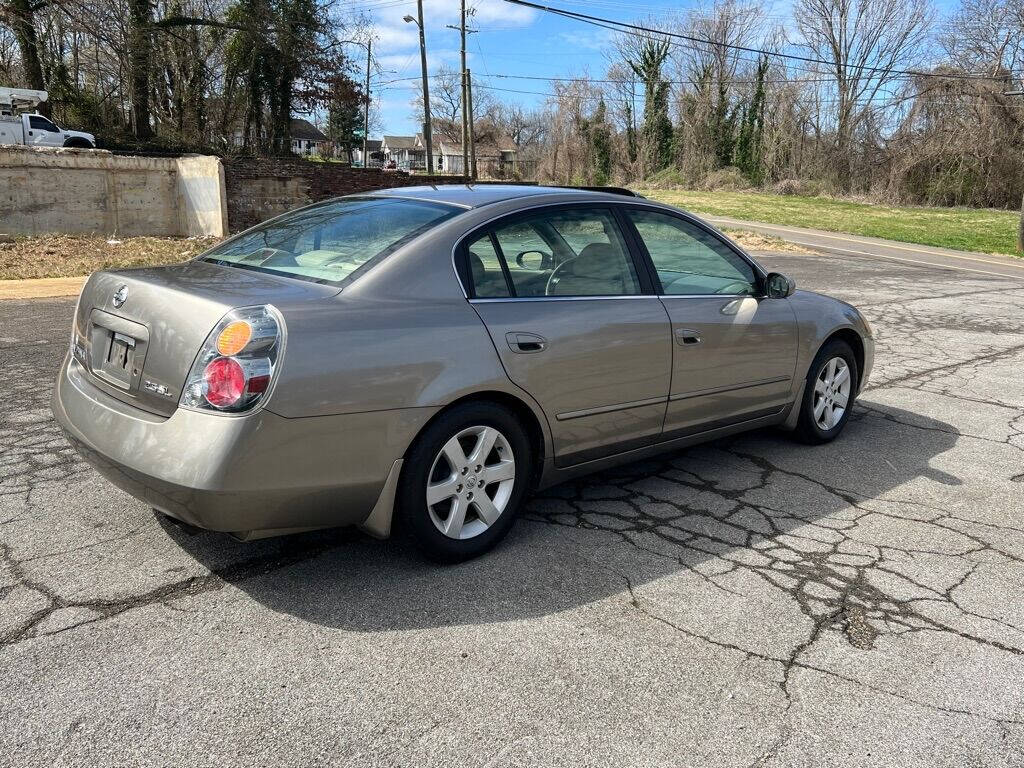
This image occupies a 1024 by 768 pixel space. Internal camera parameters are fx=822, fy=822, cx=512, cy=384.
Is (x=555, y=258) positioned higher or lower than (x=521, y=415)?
higher

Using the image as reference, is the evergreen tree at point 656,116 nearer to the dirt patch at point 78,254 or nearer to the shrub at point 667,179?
the shrub at point 667,179

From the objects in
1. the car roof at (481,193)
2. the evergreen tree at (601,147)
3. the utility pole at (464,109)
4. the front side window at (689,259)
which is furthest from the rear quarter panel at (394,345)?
the evergreen tree at (601,147)

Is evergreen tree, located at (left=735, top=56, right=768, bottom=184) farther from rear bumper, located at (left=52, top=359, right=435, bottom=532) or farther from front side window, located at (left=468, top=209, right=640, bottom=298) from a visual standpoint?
rear bumper, located at (left=52, top=359, right=435, bottom=532)

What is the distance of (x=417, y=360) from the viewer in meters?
3.16

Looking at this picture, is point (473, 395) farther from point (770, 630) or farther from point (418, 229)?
point (770, 630)

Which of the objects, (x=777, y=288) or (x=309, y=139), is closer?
(x=777, y=288)

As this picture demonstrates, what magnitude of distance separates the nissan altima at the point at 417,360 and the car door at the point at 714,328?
0.05ft

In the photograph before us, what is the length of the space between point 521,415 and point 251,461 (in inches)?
48.1

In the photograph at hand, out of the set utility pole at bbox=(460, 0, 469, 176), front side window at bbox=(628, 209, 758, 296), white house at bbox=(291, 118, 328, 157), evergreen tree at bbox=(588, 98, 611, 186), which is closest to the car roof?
front side window at bbox=(628, 209, 758, 296)

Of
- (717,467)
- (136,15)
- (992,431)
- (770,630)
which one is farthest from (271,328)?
(136,15)

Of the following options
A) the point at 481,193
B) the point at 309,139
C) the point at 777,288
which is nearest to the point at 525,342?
the point at 481,193

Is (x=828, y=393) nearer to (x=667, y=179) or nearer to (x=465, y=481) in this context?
(x=465, y=481)

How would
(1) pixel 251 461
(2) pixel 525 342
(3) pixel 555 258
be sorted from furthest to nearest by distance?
(3) pixel 555 258
(2) pixel 525 342
(1) pixel 251 461

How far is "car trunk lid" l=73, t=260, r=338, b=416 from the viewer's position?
2.97 metres
